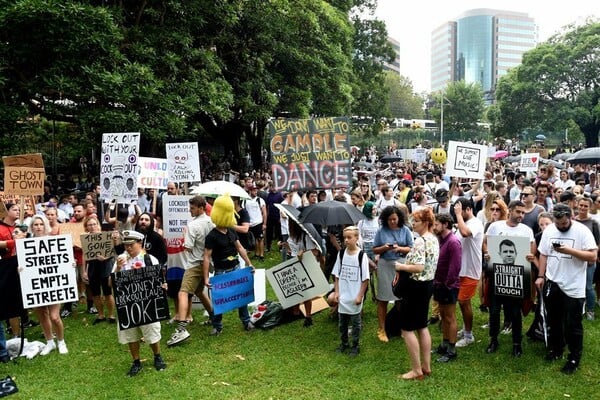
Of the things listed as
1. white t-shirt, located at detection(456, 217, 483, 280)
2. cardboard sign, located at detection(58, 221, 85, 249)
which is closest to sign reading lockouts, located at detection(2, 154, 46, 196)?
cardboard sign, located at detection(58, 221, 85, 249)

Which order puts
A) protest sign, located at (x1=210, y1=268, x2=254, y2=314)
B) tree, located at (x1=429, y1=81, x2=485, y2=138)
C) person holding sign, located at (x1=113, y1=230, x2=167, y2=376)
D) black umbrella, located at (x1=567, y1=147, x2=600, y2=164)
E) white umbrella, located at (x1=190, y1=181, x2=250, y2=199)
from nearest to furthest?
person holding sign, located at (x1=113, y1=230, x2=167, y2=376), protest sign, located at (x1=210, y1=268, x2=254, y2=314), white umbrella, located at (x1=190, y1=181, x2=250, y2=199), black umbrella, located at (x1=567, y1=147, x2=600, y2=164), tree, located at (x1=429, y1=81, x2=485, y2=138)

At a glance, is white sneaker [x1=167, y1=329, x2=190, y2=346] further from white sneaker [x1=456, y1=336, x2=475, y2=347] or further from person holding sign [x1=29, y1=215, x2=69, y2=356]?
white sneaker [x1=456, y1=336, x2=475, y2=347]

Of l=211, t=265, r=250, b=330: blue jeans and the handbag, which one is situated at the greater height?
the handbag

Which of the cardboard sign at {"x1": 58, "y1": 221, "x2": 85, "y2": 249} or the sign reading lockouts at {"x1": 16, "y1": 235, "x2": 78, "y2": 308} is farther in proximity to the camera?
the cardboard sign at {"x1": 58, "y1": 221, "x2": 85, "y2": 249}

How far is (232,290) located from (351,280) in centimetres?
195

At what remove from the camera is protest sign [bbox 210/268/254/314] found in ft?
25.6

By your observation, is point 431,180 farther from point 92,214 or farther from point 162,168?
point 92,214

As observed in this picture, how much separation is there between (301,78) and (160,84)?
9.23 metres

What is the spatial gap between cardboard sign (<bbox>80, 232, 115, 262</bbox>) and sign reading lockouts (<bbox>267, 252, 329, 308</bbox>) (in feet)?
8.62

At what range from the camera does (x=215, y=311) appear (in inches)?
309

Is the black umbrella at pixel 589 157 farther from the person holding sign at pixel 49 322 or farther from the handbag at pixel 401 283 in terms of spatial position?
the person holding sign at pixel 49 322

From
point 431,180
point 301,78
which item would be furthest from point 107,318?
point 301,78

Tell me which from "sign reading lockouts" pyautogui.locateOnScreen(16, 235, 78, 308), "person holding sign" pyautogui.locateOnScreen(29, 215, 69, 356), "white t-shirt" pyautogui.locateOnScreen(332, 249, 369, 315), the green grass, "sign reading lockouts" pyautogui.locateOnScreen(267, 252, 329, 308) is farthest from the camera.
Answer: "sign reading lockouts" pyautogui.locateOnScreen(267, 252, 329, 308)

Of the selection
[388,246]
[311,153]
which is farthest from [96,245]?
[388,246]
